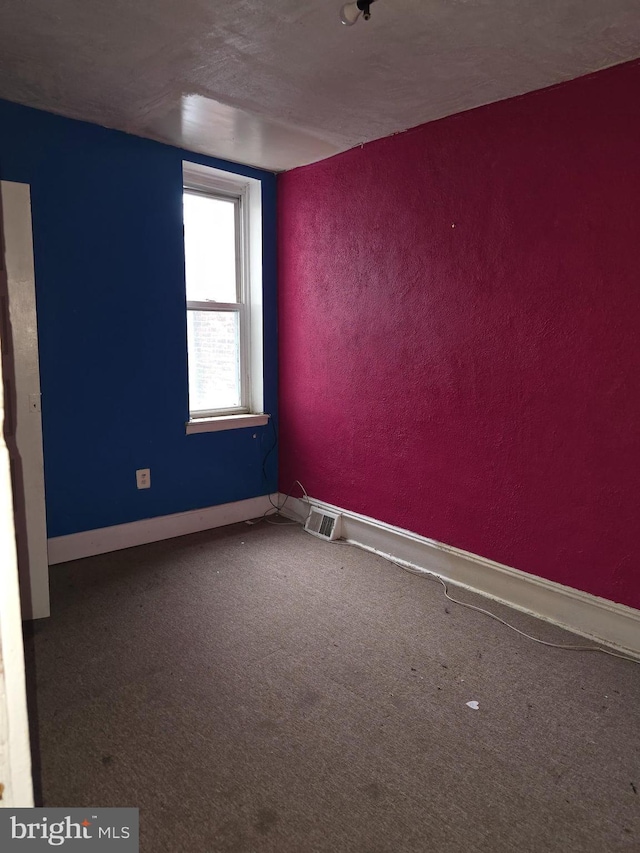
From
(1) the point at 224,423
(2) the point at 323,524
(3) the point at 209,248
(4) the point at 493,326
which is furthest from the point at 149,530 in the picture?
(4) the point at 493,326

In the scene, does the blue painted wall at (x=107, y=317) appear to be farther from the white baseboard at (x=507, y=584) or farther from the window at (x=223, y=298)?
the white baseboard at (x=507, y=584)

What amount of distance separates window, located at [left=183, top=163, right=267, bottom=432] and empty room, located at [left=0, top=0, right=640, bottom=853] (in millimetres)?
24

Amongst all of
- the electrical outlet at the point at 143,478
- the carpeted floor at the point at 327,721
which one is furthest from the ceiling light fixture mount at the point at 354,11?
the electrical outlet at the point at 143,478

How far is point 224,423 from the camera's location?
3.69 meters

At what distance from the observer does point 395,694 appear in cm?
201

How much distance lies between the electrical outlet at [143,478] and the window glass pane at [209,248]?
44.1 inches

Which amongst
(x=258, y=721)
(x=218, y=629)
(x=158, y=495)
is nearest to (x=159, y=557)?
(x=158, y=495)

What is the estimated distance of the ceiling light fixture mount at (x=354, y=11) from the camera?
1.83 m

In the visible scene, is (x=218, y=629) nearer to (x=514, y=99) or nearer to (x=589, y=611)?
(x=589, y=611)

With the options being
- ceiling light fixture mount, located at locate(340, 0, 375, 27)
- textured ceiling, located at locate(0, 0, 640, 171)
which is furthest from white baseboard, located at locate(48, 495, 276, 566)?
ceiling light fixture mount, located at locate(340, 0, 375, 27)

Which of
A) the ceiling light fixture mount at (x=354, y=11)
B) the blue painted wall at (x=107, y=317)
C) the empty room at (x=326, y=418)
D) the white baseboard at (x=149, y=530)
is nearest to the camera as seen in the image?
the empty room at (x=326, y=418)

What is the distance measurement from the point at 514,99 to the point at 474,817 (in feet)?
8.86

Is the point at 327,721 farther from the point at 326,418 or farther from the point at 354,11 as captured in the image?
the point at 354,11

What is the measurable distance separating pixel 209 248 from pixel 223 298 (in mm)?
329
